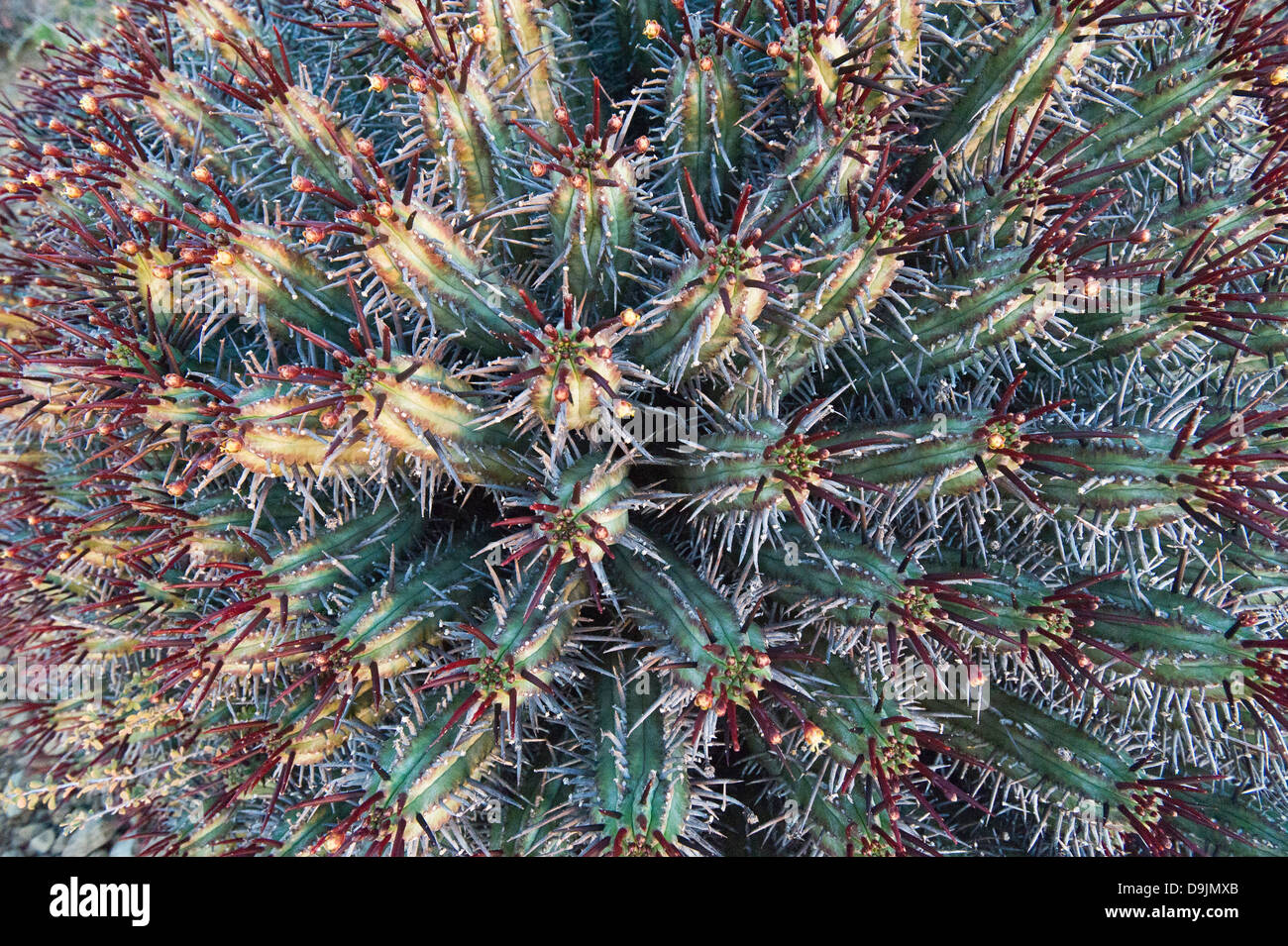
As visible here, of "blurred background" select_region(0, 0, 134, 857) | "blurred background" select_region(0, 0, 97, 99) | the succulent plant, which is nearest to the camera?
the succulent plant

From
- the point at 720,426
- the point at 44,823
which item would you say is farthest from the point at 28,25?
the point at 720,426

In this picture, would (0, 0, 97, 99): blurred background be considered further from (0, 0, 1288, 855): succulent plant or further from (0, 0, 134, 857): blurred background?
(0, 0, 1288, 855): succulent plant

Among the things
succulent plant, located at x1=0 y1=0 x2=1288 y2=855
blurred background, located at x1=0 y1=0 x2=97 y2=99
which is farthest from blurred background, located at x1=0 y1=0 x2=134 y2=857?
succulent plant, located at x1=0 y1=0 x2=1288 y2=855

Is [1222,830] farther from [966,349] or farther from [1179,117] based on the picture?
[1179,117]

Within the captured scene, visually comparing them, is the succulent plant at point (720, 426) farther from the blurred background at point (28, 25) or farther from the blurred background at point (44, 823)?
the blurred background at point (28, 25)

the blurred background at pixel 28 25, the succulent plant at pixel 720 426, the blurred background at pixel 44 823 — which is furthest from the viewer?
the blurred background at pixel 28 25

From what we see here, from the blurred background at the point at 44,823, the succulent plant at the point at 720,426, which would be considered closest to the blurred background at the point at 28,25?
the blurred background at the point at 44,823

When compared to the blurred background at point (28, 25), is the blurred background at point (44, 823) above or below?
below

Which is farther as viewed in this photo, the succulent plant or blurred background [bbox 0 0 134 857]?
blurred background [bbox 0 0 134 857]
